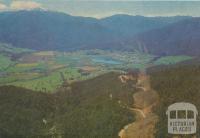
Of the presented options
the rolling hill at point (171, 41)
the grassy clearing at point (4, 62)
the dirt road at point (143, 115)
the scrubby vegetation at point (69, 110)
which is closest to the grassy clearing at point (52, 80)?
the scrubby vegetation at point (69, 110)

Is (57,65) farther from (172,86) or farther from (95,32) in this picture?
(172,86)

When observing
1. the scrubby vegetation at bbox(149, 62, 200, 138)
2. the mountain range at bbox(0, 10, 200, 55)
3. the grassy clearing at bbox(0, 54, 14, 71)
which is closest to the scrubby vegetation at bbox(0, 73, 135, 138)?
the grassy clearing at bbox(0, 54, 14, 71)

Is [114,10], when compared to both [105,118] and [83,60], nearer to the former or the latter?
[83,60]

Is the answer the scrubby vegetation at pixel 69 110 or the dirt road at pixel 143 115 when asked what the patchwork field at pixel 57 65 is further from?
the dirt road at pixel 143 115

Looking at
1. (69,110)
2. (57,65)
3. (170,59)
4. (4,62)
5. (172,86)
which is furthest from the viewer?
(172,86)

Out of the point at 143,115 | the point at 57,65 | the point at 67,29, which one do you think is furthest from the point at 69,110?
the point at 143,115

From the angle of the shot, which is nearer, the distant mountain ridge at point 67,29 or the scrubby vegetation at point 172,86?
the distant mountain ridge at point 67,29

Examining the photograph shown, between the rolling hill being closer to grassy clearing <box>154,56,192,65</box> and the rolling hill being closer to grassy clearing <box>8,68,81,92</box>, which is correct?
grassy clearing <box>154,56,192,65</box>
